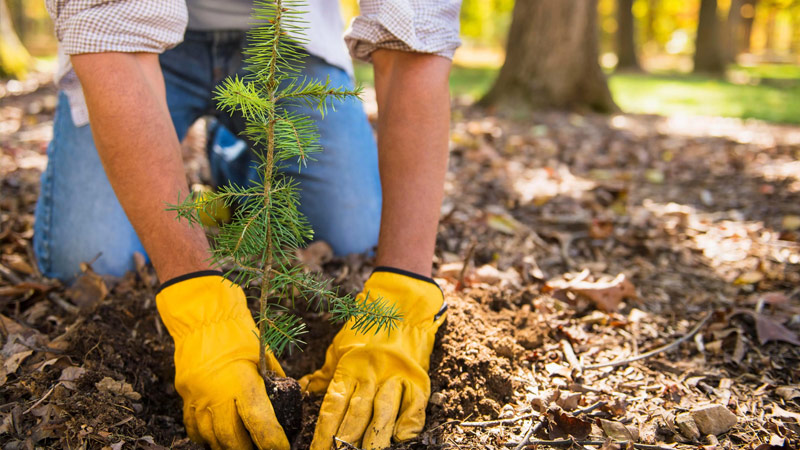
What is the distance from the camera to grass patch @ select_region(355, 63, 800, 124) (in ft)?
24.3

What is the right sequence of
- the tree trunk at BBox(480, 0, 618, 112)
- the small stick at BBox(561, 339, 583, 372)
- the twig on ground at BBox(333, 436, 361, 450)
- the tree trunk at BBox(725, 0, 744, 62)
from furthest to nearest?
the tree trunk at BBox(725, 0, 744, 62) → the tree trunk at BBox(480, 0, 618, 112) → the small stick at BBox(561, 339, 583, 372) → the twig on ground at BBox(333, 436, 361, 450)

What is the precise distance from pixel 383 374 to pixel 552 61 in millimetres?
4934

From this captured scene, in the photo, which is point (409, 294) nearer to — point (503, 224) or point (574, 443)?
point (574, 443)

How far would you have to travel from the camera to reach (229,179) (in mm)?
2371

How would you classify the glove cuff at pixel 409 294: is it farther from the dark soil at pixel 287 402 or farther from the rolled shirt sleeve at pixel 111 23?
Result: the rolled shirt sleeve at pixel 111 23

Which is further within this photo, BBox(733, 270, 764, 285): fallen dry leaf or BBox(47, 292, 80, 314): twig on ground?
BBox(733, 270, 764, 285): fallen dry leaf

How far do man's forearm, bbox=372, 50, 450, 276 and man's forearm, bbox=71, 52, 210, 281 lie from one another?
0.53 meters

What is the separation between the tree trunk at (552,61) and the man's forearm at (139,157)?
4.77 meters

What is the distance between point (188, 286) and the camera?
1.43m

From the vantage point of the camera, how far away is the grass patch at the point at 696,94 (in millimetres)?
7422

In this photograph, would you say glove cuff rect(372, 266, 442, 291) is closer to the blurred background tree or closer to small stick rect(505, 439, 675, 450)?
small stick rect(505, 439, 675, 450)

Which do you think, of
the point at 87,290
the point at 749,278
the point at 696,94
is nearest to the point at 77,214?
the point at 87,290

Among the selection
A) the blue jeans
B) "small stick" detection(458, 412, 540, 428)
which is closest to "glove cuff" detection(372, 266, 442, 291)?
"small stick" detection(458, 412, 540, 428)

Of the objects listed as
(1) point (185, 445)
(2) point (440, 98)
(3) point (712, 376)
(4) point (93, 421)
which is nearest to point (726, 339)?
(3) point (712, 376)
